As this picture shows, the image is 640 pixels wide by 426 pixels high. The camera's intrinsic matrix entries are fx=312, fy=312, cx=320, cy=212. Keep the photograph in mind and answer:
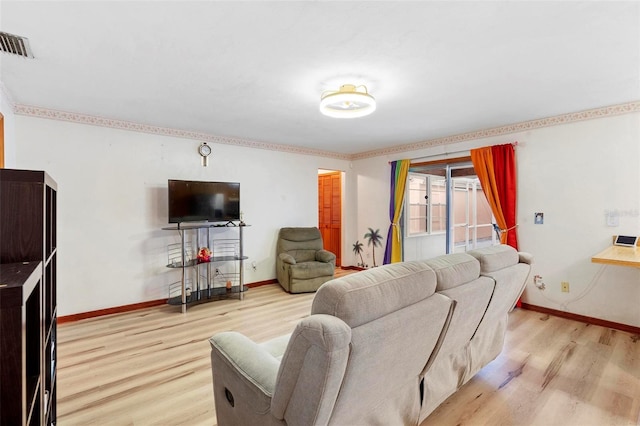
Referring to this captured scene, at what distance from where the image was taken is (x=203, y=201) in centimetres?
425

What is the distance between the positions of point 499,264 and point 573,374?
4.17 feet

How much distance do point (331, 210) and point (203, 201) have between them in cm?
313

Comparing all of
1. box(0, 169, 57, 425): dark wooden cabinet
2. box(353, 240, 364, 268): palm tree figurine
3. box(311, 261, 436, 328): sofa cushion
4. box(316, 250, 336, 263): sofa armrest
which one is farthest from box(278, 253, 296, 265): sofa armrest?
box(0, 169, 57, 425): dark wooden cabinet

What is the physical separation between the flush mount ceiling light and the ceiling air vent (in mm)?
2068

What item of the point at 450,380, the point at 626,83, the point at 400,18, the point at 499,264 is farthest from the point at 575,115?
the point at 450,380

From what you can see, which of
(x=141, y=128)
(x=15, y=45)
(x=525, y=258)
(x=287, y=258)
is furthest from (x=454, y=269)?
(x=141, y=128)

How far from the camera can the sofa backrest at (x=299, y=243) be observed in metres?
5.27

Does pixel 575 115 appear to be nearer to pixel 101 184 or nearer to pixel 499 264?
pixel 499 264

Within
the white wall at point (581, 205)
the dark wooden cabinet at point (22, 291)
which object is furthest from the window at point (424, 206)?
the dark wooden cabinet at point (22, 291)

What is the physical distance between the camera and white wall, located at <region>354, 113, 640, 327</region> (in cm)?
329

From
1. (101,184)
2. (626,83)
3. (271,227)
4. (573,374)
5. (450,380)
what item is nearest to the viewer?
(450,380)

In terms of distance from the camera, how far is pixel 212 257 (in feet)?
14.6

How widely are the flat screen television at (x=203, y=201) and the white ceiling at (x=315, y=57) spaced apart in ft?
2.99

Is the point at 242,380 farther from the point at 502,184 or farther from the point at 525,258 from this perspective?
the point at 502,184
